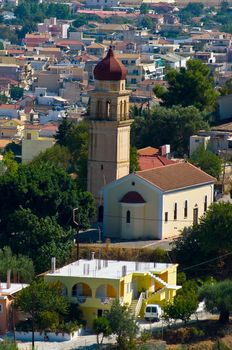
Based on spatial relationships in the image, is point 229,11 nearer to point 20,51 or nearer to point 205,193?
point 20,51

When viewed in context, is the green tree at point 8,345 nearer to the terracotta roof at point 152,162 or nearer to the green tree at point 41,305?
the green tree at point 41,305

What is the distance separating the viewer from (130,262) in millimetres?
40812

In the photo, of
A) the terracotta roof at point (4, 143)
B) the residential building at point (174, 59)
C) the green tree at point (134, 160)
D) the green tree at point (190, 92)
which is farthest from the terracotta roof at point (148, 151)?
the residential building at point (174, 59)

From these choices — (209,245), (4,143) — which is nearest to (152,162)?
(209,245)

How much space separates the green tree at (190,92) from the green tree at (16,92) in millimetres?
45147

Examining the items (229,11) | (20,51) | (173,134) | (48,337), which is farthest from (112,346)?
(229,11)

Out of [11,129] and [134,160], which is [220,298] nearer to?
[134,160]

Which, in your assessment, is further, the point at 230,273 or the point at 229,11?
the point at 229,11

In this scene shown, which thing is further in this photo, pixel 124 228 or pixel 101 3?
pixel 101 3

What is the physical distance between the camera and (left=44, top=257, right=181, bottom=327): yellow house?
38469 mm

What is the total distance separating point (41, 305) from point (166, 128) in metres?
16.5

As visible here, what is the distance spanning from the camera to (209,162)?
4869 cm

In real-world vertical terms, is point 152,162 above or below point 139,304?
above

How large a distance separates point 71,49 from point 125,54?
1735 cm
